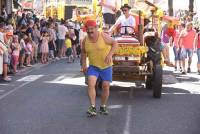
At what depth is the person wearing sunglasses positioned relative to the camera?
43.7ft

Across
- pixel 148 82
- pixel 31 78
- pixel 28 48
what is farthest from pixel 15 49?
pixel 148 82

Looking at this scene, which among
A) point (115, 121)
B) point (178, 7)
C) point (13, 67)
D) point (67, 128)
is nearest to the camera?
point (67, 128)

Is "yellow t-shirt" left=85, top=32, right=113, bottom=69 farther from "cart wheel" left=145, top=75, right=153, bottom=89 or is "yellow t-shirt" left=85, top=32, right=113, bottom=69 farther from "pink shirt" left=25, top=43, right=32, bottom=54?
"pink shirt" left=25, top=43, right=32, bottom=54

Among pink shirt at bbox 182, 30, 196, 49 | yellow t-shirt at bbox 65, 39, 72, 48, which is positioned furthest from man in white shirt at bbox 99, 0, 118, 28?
yellow t-shirt at bbox 65, 39, 72, 48

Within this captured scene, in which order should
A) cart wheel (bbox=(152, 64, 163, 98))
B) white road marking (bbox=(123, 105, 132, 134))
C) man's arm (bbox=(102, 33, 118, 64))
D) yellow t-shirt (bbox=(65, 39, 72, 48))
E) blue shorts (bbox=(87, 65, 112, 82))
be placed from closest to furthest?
white road marking (bbox=(123, 105, 132, 134)), man's arm (bbox=(102, 33, 118, 64)), blue shorts (bbox=(87, 65, 112, 82)), cart wheel (bbox=(152, 64, 163, 98)), yellow t-shirt (bbox=(65, 39, 72, 48))

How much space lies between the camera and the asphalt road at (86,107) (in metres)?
9.13

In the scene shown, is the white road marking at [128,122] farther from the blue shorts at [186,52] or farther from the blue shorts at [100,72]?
the blue shorts at [186,52]

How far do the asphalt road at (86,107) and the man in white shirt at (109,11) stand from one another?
5.49ft

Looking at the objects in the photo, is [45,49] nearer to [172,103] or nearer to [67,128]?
[172,103]

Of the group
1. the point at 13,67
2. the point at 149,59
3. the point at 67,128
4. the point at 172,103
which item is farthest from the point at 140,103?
the point at 13,67

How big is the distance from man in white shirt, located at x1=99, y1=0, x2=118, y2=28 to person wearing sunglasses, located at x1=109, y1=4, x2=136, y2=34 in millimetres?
1334

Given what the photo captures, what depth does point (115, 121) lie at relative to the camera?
9773 millimetres

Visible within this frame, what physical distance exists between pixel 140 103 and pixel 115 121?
2275 mm

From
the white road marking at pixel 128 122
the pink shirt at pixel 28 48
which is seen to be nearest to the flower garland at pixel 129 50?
the white road marking at pixel 128 122
